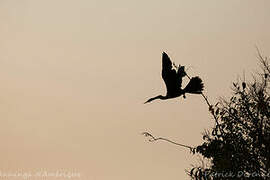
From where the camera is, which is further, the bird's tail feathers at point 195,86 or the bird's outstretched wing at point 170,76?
the bird's outstretched wing at point 170,76

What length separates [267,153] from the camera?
10.7m

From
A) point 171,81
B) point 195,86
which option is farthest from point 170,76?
point 195,86

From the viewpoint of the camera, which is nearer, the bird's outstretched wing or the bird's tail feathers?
the bird's tail feathers

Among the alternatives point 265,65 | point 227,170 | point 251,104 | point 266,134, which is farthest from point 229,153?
point 265,65

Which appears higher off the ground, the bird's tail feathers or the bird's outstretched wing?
the bird's outstretched wing

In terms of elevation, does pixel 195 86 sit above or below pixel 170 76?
below

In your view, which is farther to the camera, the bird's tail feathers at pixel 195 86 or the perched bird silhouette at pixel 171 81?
the perched bird silhouette at pixel 171 81

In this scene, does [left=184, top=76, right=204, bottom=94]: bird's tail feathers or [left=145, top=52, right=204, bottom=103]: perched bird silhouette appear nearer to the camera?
[left=184, top=76, right=204, bottom=94]: bird's tail feathers

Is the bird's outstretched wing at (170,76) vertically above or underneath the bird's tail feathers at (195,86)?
above

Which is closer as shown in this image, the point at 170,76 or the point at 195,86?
the point at 195,86

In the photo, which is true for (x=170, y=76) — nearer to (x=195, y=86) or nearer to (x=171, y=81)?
(x=171, y=81)

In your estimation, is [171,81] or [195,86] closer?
[195,86]

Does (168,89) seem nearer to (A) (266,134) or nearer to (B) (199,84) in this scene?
(B) (199,84)

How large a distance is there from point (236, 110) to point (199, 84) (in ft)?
13.5
